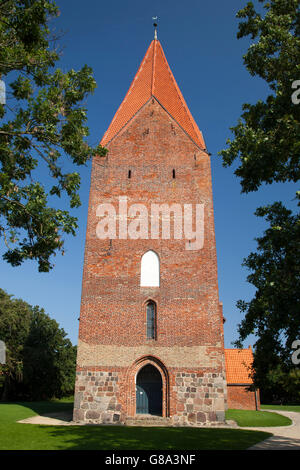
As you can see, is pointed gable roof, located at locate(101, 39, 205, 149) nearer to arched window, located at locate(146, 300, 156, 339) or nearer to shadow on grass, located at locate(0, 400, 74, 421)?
arched window, located at locate(146, 300, 156, 339)

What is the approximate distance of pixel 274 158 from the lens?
680 cm

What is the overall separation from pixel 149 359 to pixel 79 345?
2.78m

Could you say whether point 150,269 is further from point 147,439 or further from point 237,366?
point 237,366

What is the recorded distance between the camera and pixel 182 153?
704 inches

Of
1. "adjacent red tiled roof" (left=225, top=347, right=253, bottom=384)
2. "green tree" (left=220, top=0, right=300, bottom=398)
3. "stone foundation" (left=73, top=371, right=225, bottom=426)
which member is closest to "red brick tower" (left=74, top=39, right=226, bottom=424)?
"stone foundation" (left=73, top=371, right=225, bottom=426)

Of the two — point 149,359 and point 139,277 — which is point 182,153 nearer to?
point 139,277

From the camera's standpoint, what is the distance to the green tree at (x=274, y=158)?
258 inches

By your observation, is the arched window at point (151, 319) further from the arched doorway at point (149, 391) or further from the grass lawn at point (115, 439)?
the grass lawn at point (115, 439)

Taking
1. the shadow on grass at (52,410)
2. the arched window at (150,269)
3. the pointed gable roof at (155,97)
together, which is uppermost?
the pointed gable roof at (155,97)

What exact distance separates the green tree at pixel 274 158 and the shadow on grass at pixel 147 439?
229cm

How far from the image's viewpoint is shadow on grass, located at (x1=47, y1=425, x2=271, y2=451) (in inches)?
338

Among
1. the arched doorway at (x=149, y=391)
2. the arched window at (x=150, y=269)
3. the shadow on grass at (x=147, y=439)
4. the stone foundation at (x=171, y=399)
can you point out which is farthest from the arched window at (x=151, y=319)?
the shadow on grass at (x=147, y=439)

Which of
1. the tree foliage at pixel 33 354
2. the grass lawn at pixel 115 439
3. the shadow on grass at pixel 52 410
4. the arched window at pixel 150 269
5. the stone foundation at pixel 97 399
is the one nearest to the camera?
the grass lawn at pixel 115 439

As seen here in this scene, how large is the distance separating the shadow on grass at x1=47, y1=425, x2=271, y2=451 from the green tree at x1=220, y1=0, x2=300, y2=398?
2286 mm
